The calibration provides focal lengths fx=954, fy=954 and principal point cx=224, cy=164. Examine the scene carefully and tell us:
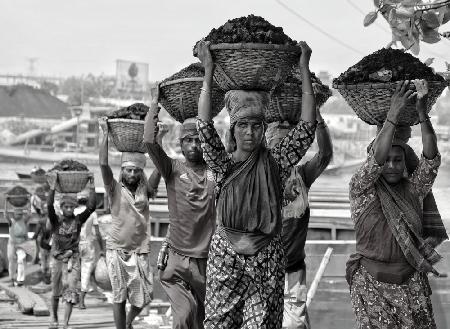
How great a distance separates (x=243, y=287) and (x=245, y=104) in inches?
44.7

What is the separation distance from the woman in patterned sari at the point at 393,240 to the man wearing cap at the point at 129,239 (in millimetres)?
4200

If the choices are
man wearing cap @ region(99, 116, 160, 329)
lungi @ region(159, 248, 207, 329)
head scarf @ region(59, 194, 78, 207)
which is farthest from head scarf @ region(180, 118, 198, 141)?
head scarf @ region(59, 194, 78, 207)

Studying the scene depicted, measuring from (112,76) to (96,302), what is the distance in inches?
3570

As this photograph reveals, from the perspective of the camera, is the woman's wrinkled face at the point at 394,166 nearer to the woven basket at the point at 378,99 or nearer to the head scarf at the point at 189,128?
the woven basket at the point at 378,99

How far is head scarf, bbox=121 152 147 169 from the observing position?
33.1 ft

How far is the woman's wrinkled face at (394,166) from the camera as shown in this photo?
6.33 meters

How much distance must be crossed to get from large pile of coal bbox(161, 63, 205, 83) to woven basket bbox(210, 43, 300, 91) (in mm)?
1407

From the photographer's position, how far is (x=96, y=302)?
1591 centimetres

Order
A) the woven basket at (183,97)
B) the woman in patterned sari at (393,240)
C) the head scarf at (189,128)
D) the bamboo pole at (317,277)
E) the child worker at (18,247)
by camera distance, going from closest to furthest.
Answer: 1. the woman in patterned sari at (393,240)
2. the woven basket at (183,97)
3. the head scarf at (189,128)
4. the bamboo pole at (317,277)
5. the child worker at (18,247)

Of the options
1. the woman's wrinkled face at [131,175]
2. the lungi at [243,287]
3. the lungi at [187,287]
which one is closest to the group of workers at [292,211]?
the lungi at [243,287]

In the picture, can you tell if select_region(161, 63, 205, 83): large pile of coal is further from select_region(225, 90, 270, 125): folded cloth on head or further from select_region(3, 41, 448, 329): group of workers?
select_region(225, 90, 270, 125): folded cloth on head

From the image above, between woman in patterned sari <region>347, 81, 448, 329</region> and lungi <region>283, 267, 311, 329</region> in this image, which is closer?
woman in patterned sari <region>347, 81, 448, 329</region>

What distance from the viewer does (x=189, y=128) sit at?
783 centimetres

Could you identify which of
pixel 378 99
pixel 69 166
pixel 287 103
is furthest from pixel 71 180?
pixel 378 99
